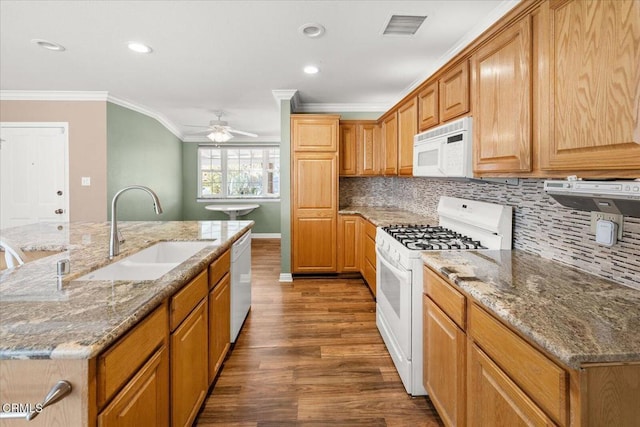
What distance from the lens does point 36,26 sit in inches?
98.4

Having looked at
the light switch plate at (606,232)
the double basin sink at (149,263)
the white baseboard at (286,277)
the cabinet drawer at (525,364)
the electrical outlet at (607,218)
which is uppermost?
the electrical outlet at (607,218)

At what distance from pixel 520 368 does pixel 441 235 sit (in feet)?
4.74

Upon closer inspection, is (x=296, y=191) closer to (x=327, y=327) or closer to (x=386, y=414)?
(x=327, y=327)

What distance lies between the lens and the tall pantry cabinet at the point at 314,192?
4.14 m

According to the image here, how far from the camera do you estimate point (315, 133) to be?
4141 millimetres

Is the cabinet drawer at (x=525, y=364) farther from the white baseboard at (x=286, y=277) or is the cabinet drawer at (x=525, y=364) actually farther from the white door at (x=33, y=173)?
the white door at (x=33, y=173)

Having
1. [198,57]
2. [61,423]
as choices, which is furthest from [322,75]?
[61,423]

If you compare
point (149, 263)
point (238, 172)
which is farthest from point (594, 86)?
point (238, 172)

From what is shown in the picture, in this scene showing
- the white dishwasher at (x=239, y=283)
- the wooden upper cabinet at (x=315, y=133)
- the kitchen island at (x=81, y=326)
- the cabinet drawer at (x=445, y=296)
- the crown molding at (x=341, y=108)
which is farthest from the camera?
the crown molding at (x=341, y=108)

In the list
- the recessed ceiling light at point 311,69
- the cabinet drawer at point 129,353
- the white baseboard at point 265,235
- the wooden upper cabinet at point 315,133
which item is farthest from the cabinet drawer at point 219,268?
the white baseboard at point 265,235

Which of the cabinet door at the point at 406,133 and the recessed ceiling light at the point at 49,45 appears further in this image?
the cabinet door at the point at 406,133

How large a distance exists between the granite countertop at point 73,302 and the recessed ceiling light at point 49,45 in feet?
6.00

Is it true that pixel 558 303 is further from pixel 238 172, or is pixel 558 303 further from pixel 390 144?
pixel 238 172

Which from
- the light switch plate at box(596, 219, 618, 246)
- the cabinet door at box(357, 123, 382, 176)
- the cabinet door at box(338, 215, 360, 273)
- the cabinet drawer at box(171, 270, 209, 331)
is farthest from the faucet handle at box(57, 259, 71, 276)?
the cabinet door at box(357, 123, 382, 176)
